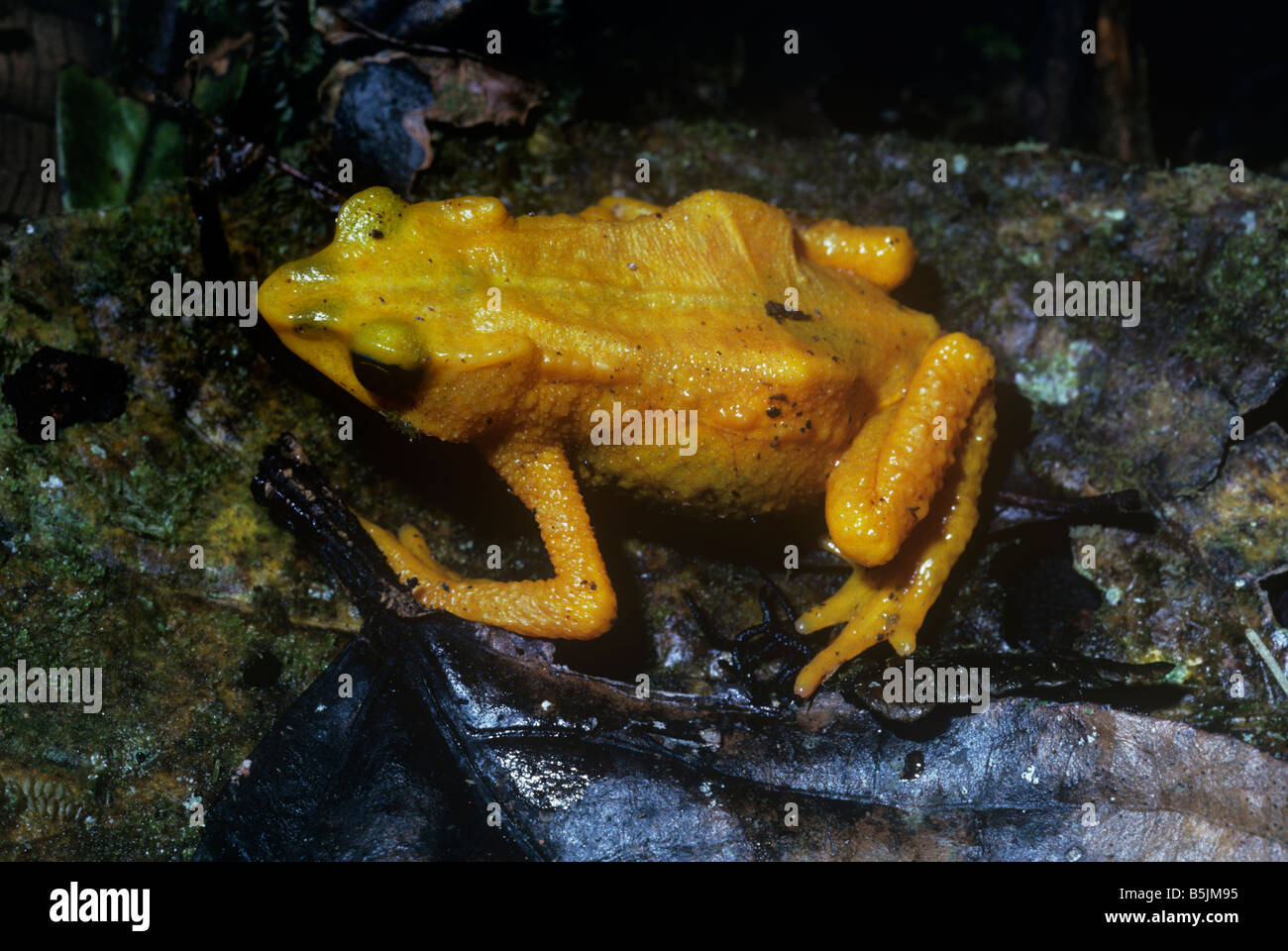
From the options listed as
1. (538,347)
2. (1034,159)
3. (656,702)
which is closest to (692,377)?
(538,347)

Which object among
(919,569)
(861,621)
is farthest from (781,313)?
(861,621)

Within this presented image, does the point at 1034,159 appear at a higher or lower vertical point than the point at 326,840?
higher

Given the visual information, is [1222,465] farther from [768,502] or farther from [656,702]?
[656,702]

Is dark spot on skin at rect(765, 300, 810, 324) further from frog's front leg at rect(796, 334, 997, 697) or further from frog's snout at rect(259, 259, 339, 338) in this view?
frog's snout at rect(259, 259, 339, 338)

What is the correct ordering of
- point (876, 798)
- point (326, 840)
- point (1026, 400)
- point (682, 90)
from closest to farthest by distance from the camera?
1. point (326, 840)
2. point (876, 798)
3. point (1026, 400)
4. point (682, 90)

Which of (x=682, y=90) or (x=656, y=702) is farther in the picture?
(x=682, y=90)

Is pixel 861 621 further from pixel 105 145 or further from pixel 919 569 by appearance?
pixel 105 145
